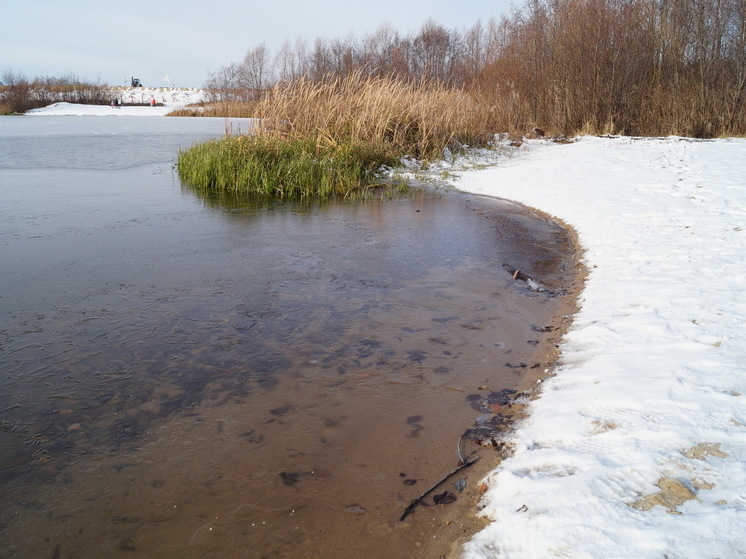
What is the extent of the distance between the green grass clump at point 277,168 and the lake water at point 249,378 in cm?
342

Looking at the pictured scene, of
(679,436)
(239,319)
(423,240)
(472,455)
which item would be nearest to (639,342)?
(679,436)

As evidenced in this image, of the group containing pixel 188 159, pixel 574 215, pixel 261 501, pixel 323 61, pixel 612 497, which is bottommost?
pixel 261 501

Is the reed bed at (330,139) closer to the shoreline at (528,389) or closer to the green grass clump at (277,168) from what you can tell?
the green grass clump at (277,168)

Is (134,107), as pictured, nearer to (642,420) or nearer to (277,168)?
(277,168)

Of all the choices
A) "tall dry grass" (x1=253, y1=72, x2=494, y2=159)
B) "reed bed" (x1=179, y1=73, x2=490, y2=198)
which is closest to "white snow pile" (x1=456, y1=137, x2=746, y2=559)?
"reed bed" (x1=179, y1=73, x2=490, y2=198)

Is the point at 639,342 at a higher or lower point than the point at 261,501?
higher

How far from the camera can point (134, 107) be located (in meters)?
47.0

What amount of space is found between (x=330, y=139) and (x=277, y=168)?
1.55m

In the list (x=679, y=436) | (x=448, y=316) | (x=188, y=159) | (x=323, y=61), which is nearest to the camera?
(x=679, y=436)

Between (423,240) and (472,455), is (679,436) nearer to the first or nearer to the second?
(472,455)

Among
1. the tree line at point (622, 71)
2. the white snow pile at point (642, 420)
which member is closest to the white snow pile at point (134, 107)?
the tree line at point (622, 71)

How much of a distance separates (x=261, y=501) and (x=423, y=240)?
15.2 feet

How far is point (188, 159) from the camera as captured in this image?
10.9m

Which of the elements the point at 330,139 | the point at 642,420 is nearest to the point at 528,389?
the point at 642,420
